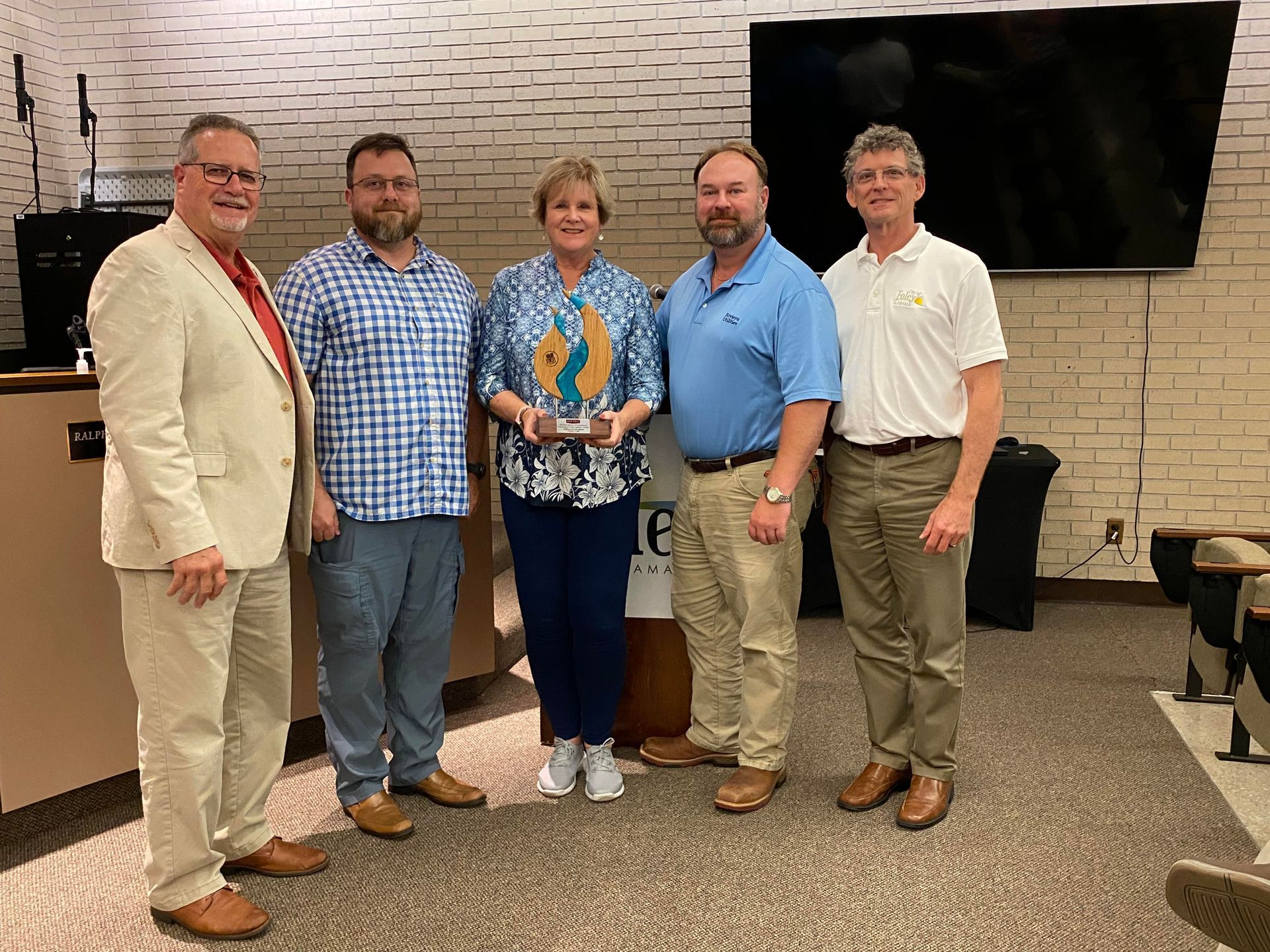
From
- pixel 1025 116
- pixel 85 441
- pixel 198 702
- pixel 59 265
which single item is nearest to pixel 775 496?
pixel 198 702

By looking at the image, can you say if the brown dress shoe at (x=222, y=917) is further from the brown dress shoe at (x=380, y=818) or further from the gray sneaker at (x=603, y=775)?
the gray sneaker at (x=603, y=775)

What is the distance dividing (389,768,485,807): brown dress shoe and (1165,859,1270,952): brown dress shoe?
74.6 inches

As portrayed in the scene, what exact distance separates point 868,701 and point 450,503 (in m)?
1.35

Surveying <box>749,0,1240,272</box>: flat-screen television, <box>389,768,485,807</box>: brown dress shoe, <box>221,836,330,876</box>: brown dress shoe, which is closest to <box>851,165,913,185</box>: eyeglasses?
<box>389,768,485,807</box>: brown dress shoe

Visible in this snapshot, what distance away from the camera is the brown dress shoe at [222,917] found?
92.6 inches

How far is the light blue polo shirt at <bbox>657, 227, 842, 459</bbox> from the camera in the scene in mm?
2740

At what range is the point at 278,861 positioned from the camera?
104 inches

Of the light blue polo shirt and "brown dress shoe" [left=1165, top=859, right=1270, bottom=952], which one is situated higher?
the light blue polo shirt

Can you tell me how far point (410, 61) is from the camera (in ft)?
18.9

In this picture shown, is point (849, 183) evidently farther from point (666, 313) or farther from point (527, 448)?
point (527, 448)

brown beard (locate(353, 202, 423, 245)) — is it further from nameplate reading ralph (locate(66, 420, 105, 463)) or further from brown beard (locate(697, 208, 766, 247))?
nameplate reading ralph (locate(66, 420, 105, 463))

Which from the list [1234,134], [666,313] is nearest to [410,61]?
[666,313]

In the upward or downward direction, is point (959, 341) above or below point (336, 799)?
above

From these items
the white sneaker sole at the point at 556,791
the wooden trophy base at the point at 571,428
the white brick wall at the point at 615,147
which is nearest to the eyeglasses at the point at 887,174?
the wooden trophy base at the point at 571,428
